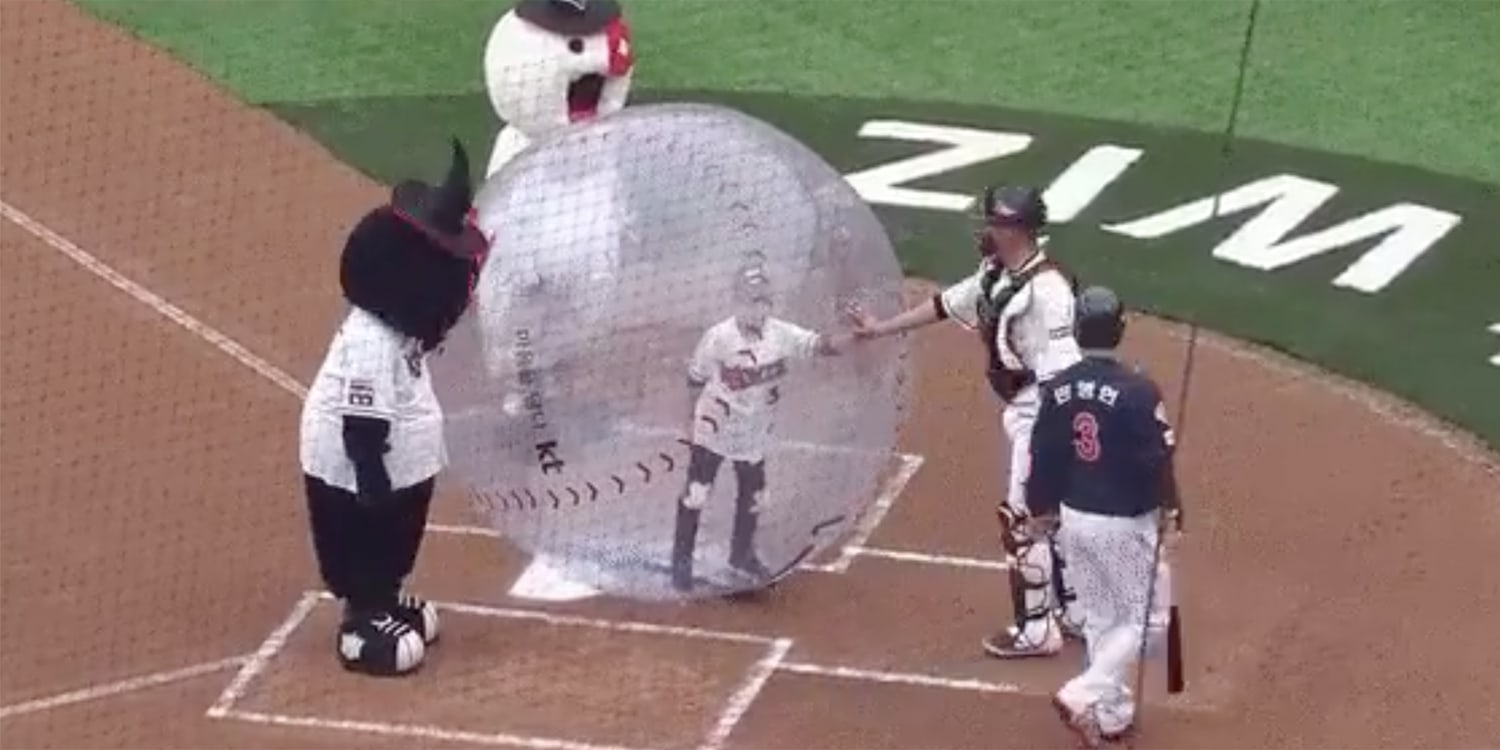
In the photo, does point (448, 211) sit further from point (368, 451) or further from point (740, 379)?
point (740, 379)

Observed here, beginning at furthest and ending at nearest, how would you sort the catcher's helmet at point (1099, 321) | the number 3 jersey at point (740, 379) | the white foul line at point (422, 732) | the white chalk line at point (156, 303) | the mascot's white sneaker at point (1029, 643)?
the white chalk line at point (156, 303) → the mascot's white sneaker at point (1029, 643) → the number 3 jersey at point (740, 379) → the white foul line at point (422, 732) → the catcher's helmet at point (1099, 321)

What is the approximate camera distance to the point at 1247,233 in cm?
1264

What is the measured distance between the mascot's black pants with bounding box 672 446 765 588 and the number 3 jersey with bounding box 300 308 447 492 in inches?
30.3

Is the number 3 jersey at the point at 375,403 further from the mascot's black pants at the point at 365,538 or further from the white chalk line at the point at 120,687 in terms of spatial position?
the white chalk line at the point at 120,687

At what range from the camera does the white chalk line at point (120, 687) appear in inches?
339

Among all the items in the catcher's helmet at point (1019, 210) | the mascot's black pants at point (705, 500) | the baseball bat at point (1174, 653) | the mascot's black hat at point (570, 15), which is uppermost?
the mascot's black hat at point (570, 15)

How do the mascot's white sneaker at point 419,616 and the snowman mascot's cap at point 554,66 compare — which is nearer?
the mascot's white sneaker at point 419,616

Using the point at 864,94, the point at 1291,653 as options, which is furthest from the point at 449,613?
the point at 864,94

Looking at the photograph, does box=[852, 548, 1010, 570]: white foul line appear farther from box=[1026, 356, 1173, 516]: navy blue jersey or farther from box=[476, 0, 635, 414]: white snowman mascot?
box=[476, 0, 635, 414]: white snowman mascot

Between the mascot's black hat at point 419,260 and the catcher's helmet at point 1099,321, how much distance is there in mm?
1803

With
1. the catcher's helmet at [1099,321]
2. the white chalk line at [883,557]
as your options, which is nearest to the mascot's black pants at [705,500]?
the white chalk line at [883,557]

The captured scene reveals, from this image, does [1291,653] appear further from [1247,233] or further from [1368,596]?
[1247,233]

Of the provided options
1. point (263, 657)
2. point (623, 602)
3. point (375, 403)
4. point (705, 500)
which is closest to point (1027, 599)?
point (705, 500)

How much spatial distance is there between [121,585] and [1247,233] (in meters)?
5.48
